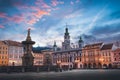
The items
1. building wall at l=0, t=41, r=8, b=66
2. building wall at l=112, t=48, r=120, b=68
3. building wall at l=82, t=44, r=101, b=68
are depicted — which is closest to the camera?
building wall at l=112, t=48, r=120, b=68

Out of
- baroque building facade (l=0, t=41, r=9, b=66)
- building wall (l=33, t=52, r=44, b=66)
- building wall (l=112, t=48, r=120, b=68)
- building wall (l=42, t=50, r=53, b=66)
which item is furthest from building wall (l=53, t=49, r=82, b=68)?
baroque building facade (l=0, t=41, r=9, b=66)

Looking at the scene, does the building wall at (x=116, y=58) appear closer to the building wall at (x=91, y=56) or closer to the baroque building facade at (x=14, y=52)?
the building wall at (x=91, y=56)

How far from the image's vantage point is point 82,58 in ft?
399

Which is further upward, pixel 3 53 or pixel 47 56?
pixel 3 53

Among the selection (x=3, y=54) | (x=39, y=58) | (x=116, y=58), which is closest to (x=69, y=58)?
(x=39, y=58)

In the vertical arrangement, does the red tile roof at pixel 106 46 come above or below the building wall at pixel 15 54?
above

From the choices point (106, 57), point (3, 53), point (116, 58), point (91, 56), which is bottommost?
point (116, 58)

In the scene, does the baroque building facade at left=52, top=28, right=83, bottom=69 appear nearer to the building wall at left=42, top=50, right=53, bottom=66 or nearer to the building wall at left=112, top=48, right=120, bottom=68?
the building wall at left=42, top=50, right=53, bottom=66

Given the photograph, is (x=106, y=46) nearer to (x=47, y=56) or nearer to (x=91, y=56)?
(x=91, y=56)

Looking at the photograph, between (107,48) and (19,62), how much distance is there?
158ft

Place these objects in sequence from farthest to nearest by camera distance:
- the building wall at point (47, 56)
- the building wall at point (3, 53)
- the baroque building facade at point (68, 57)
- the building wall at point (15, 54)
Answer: the building wall at point (47, 56)
the baroque building facade at point (68, 57)
the building wall at point (15, 54)
the building wall at point (3, 53)

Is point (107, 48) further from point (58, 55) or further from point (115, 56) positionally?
point (58, 55)

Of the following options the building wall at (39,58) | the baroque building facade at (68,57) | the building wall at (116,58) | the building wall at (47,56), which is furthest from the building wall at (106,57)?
the building wall at (39,58)

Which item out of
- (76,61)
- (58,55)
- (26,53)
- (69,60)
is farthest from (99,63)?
(26,53)
